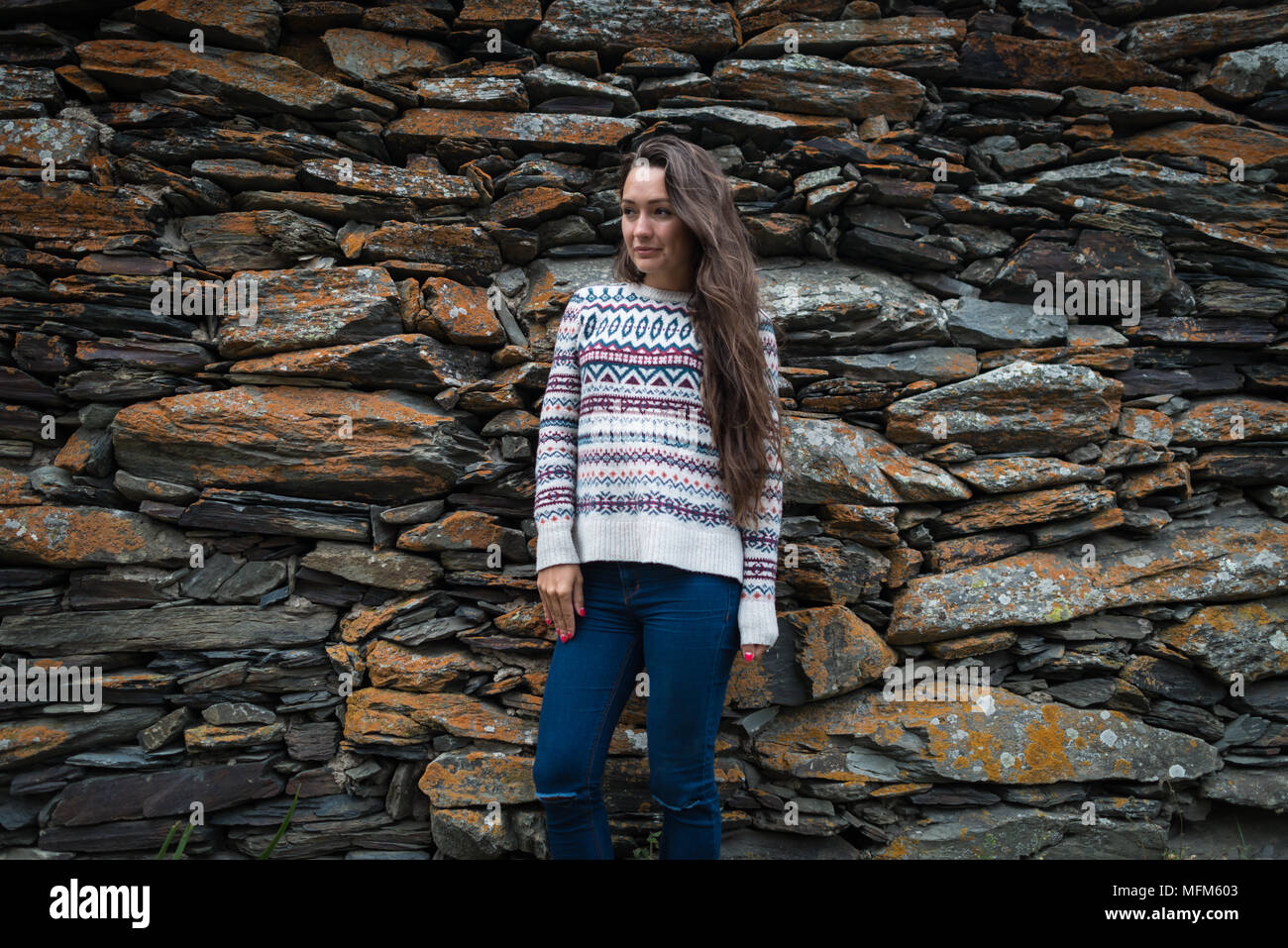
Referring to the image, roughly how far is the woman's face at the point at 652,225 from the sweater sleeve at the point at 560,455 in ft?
0.92

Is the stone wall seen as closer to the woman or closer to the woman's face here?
the woman

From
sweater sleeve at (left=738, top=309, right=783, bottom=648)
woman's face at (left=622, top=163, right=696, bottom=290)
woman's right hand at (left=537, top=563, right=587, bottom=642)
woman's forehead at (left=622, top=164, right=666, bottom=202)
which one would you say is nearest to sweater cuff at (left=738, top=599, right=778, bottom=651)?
sweater sleeve at (left=738, top=309, right=783, bottom=648)

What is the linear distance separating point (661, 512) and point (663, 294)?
749 mm

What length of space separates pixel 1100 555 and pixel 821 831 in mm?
1749

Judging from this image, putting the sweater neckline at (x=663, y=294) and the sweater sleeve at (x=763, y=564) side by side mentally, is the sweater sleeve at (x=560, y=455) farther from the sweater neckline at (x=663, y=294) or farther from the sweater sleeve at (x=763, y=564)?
the sweater sleeve at (x=763, y=564)

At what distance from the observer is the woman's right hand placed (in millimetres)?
2227

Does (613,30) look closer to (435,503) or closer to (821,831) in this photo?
(435,503)

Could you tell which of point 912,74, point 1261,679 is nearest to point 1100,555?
point 1261,679

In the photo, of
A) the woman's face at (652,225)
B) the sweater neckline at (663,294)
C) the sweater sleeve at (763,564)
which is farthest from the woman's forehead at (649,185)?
the sweater sleeve at (763,564)

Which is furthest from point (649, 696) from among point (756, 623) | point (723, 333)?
point (723, 333)

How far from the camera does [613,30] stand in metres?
3.36

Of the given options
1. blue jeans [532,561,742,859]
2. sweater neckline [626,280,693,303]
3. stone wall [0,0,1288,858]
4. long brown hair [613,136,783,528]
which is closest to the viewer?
blue jeans [532,561,742,859]

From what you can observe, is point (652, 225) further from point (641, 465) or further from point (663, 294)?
point (641, 465)

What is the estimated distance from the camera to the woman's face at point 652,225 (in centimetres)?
230
